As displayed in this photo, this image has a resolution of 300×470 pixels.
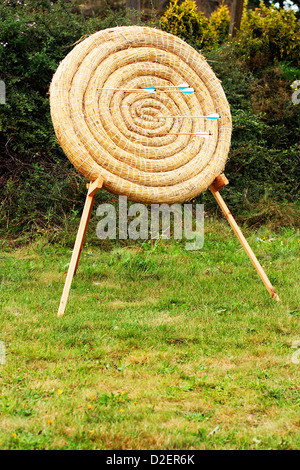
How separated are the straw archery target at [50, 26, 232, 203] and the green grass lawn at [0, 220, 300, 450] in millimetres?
977

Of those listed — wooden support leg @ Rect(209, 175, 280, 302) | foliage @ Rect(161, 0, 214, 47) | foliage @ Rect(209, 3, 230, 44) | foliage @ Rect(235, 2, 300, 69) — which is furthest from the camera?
foliage @ Rect(209, 3, 230, 44)

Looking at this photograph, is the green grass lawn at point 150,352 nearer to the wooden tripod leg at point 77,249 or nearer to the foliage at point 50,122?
the wooden tripod leg at point 77,249

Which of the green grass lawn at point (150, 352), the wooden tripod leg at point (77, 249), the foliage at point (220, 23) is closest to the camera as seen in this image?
the green grass lawn at point (150, 352)

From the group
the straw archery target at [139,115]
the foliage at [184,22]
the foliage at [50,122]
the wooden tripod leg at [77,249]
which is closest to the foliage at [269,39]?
the foliage at [50,122]

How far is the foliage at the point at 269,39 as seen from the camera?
336 inches

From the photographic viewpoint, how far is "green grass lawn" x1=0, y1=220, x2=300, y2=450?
241 centimetres

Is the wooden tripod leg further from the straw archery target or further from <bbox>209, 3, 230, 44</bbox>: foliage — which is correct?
<bbox>209, 3, 230, 44</bbox>: foliage

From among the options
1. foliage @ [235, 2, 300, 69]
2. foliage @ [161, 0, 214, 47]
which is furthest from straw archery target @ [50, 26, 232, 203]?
foliage @ [235, 2, 300, 69]

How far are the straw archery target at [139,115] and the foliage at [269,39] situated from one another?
15.4ft

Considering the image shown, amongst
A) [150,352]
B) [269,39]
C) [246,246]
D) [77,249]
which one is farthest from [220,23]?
[150,352]

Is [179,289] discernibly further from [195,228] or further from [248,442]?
[248,442]

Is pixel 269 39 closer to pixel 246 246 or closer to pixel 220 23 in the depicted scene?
pixel 220 23

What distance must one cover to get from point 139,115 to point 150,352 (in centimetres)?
184

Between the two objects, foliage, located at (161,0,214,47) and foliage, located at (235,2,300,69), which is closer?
foliage, located at (161,0,214,47)
